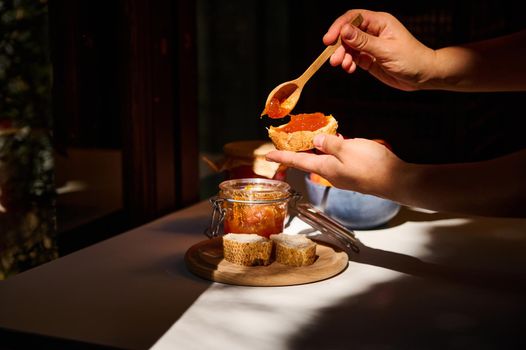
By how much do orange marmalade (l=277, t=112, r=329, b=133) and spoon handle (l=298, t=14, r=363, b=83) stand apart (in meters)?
0.09

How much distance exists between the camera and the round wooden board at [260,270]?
1225 mm

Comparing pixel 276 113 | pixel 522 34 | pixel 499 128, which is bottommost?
pixel 499 128

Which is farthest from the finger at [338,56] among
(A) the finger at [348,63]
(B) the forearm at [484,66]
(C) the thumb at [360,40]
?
(B) the forearm at [484,66]

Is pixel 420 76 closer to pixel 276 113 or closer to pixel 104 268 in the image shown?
pixel 276 113

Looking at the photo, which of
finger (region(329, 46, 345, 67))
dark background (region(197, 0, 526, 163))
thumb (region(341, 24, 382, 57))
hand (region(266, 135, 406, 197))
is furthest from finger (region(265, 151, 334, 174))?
dark background (region(197, 0, 526, 163))

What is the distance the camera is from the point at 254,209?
4.52ft

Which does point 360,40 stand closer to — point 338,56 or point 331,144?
point 338,56

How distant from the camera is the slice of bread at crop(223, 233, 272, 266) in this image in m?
1.28

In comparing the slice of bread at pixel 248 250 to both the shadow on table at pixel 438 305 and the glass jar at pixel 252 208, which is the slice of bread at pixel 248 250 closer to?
the glass jar at pixel 252 208

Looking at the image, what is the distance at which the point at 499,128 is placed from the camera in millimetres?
4367

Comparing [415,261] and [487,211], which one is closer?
[487,211]

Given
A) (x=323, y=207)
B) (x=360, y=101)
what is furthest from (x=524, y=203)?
(x=360, y=101)

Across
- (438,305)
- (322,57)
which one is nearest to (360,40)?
(322,57)

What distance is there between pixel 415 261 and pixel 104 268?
684mm
